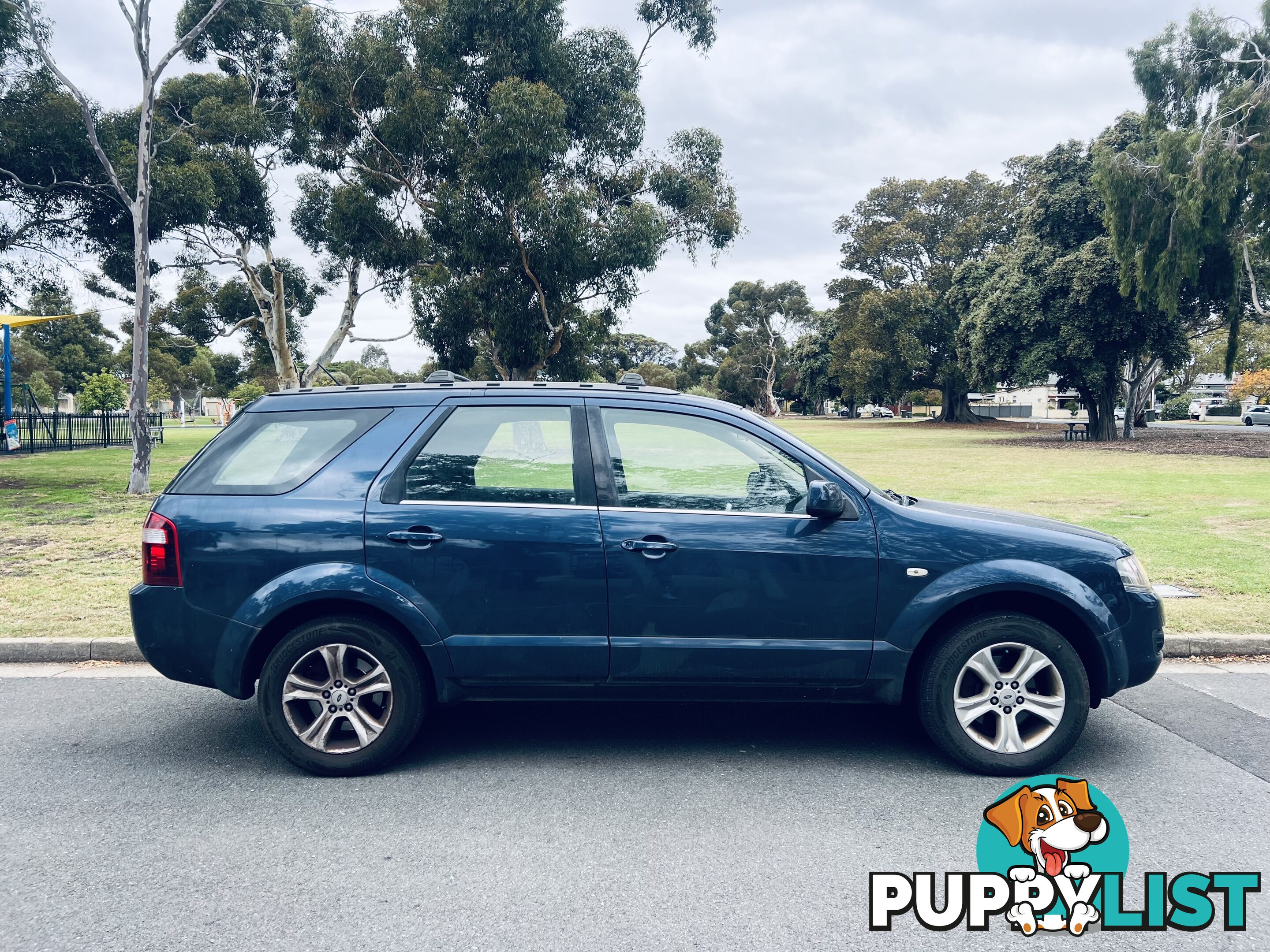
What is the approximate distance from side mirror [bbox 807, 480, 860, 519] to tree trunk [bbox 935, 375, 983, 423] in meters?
60.5

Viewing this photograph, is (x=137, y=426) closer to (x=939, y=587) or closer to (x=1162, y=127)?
(x=939, y=587)

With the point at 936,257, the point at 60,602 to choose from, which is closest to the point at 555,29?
the point at 60,602

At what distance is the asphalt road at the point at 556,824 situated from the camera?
112 inches

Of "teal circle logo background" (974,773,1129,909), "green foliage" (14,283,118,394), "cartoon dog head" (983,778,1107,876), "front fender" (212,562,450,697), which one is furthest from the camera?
"green foliage" (14,283,118,394)

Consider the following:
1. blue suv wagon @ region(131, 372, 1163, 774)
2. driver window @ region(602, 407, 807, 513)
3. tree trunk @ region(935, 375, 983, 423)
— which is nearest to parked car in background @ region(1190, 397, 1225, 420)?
tree trunk @ region(935, 375, 983, 423)

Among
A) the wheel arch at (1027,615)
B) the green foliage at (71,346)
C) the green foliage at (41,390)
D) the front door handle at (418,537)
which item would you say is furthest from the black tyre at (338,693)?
the green foliage at (71,346)

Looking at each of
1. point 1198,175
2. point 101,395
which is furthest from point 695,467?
point 101,395

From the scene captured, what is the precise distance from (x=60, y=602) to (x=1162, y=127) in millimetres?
31643

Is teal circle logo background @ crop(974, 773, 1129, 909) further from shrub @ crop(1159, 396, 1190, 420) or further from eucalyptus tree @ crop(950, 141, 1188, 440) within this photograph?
shrub @ crop(1159, 396, 1190, 420)

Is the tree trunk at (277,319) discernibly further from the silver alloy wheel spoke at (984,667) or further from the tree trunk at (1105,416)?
the tree trunk at (1105,416)

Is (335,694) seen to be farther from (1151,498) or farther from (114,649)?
(1151,498)

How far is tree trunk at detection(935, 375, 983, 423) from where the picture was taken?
61875 mm

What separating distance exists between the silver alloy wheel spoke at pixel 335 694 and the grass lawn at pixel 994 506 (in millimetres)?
3034

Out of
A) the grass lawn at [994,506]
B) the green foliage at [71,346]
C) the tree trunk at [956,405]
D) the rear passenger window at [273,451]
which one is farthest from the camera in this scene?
the green foliage at [71,346]
